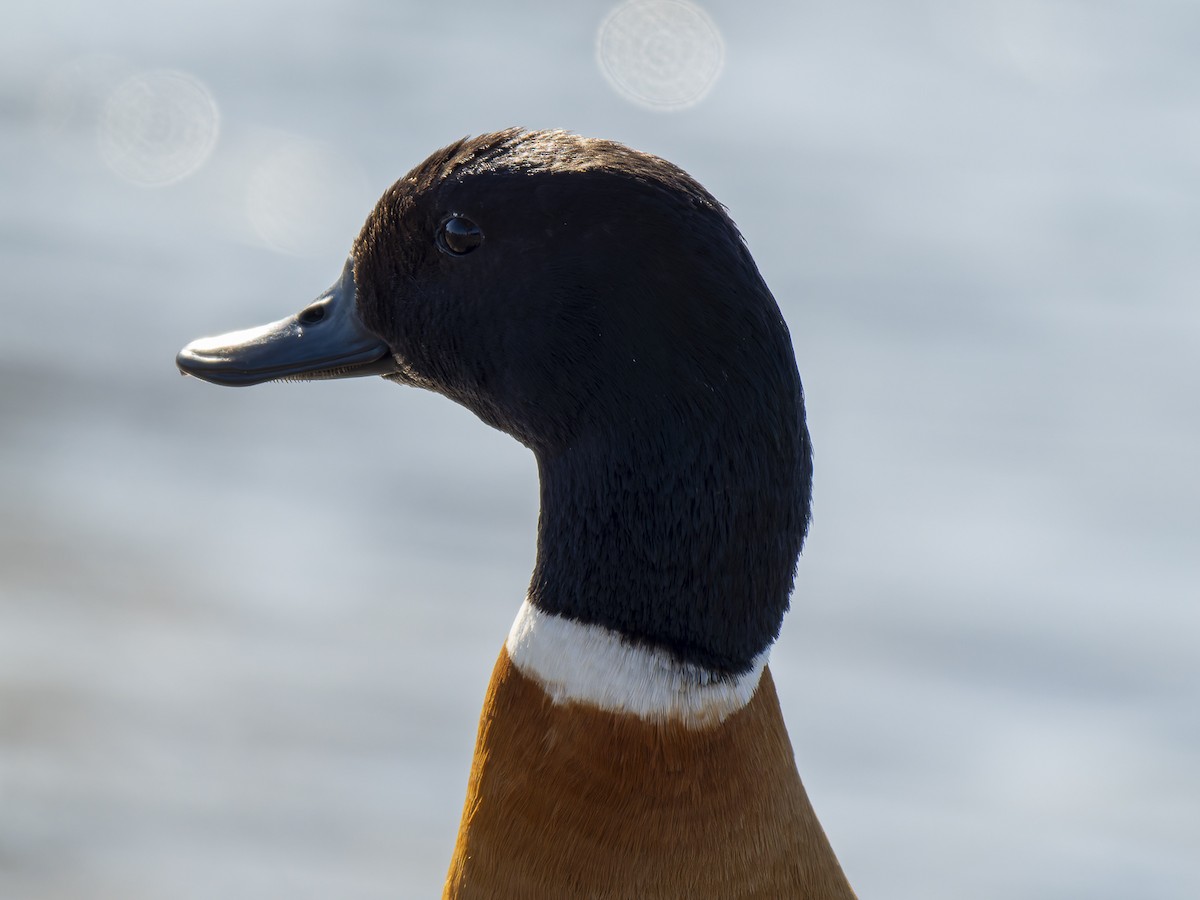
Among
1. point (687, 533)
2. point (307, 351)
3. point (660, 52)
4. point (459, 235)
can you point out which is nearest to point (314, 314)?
point (307, 351)

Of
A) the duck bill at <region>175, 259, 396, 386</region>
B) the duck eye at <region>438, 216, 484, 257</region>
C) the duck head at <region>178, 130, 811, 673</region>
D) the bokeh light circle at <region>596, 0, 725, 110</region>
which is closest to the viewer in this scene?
the duck head at <region>178, 130, 811, 673</region>

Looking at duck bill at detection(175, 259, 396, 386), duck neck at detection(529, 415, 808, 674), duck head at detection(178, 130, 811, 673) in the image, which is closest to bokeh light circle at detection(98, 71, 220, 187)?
duck bill at detection(175, 259, 396, 386)

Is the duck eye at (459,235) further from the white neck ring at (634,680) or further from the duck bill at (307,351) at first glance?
the white neck ring at (634,680)

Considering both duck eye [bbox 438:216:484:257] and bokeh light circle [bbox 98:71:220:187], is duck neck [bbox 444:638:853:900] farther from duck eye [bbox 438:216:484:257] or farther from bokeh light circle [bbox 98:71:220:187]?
bokeh light circle [bbox 98:71:220:187]

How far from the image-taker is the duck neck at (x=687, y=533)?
2.46m

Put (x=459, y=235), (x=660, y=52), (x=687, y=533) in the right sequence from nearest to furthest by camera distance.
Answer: (x=687, y=533) < (x=459, y=235) < (x=660, y=52)

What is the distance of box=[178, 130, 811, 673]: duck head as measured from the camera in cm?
246

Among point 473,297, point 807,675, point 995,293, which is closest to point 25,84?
point 995,293

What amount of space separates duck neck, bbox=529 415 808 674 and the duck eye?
0.38 m

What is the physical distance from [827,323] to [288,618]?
305 cm

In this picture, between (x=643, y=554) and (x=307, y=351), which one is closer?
(x=643, y=554)

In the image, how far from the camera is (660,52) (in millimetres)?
10016

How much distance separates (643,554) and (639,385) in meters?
0.25

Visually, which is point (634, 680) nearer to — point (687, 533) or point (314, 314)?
point (687, 533)
